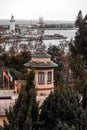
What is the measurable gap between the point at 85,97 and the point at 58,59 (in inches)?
1465

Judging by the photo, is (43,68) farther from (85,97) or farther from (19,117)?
(19,117)

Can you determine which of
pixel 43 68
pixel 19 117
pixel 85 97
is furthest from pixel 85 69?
pixel 19 117

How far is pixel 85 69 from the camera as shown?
46875 millimetres

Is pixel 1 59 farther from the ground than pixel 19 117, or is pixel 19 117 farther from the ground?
pixel 19 117

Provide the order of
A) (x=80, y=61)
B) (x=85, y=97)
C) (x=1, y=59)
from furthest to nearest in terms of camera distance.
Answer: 1. (x=1, y=59)
2. (x=80, y=61)
3. (x=85, y=97)

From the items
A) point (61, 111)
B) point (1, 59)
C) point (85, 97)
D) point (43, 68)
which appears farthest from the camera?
point (1, 59)

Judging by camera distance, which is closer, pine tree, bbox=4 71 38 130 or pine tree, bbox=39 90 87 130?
pine tree, bbox=4 71 38 130

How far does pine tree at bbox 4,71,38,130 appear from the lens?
15.4 m

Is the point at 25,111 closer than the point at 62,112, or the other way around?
the point at 25,111

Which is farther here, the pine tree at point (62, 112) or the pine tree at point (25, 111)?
the pine tree at point (62, 112)

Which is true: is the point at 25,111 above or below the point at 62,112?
above

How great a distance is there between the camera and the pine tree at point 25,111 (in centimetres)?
1545

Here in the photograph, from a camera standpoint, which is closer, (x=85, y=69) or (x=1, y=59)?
(x=85, y=69)

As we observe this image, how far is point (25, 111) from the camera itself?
15.8m
